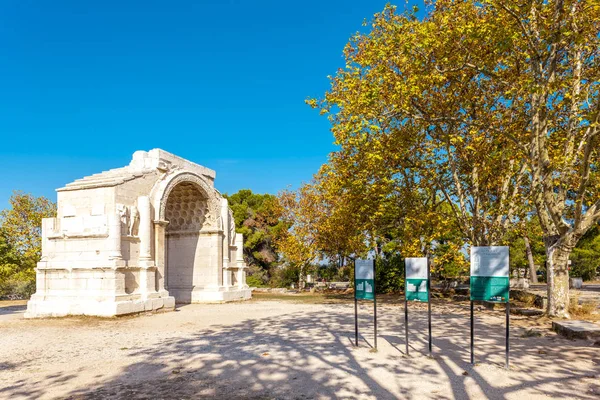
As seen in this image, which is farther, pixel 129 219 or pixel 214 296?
pixel 214 296

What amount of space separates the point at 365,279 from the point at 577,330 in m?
4.49

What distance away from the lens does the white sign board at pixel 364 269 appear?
884 cm

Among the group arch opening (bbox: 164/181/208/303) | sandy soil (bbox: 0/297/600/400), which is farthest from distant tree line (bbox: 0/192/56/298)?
sandy soil (bbox: 0/297/600/400)

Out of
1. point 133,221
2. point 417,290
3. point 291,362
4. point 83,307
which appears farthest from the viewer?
point 133,221

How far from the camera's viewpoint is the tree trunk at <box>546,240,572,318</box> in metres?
12.5

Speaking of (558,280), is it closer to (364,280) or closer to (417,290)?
(417,290)

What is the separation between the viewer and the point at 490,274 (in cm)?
736

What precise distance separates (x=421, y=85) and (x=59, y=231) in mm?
13118

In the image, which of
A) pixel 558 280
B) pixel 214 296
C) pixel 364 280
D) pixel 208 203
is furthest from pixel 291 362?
pixel 208 203

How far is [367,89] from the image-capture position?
13406 millimetres

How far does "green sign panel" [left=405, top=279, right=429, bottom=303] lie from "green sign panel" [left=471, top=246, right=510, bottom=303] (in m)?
0.89

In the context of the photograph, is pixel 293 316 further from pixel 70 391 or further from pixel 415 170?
pixel 70 391

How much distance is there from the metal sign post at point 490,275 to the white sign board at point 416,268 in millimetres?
883

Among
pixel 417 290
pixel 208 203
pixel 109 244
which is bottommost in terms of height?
pixel 417 290
